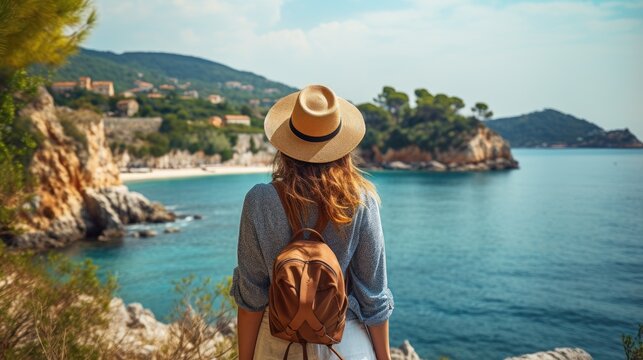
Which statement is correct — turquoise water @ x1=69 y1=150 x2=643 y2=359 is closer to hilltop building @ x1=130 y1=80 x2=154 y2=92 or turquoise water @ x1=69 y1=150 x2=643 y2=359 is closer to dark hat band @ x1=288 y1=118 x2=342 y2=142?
dark hat band @ x1=288 y1=118 x2=342 y2=142

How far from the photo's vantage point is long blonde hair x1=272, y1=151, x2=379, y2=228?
1444 mm

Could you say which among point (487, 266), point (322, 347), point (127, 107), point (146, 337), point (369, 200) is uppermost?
point (127, 107)

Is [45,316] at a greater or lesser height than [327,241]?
lesser

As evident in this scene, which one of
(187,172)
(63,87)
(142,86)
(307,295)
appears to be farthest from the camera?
(142,86)

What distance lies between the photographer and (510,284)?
16375 mm

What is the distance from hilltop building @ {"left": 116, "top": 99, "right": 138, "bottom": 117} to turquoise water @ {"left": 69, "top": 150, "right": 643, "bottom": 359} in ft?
110

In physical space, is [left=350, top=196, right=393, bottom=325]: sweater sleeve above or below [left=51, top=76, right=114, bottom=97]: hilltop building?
below

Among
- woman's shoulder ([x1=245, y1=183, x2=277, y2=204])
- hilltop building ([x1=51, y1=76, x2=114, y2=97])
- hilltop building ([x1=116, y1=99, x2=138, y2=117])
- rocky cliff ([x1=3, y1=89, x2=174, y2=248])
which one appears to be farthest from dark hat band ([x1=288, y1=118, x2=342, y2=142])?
hilltop building ([x1=116, y1=99, x2=138, y2=117])

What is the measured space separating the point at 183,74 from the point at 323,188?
185 m

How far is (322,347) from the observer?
1.42 m

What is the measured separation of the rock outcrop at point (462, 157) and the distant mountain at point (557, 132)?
95.1 feet

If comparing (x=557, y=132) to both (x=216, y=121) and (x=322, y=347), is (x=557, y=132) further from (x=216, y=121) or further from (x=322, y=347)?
(x=322, y=347)

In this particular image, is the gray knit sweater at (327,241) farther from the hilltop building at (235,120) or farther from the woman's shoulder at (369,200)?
the hilltop building at (235,120)

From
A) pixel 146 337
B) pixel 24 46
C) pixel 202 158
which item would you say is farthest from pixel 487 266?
pixel 202 158
